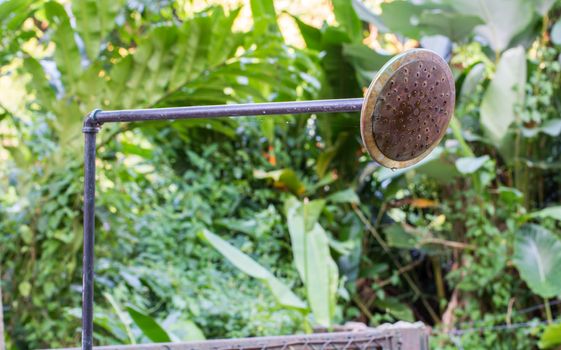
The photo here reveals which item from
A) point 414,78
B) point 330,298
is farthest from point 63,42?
point 414,78

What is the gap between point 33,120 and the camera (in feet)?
10.9

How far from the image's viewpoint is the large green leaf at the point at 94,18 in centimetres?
290

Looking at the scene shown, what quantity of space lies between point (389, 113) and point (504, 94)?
2509 millimetres

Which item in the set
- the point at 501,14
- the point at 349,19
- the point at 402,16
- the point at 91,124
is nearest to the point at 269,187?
the point at 349,19

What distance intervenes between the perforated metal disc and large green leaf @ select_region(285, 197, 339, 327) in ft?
5.85

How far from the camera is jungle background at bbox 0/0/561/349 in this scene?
2.92 meters

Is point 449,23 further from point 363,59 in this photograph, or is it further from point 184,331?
point 184,331

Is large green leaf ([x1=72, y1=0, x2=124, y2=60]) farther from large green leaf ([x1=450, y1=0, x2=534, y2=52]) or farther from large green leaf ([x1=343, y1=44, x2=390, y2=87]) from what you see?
large green leaf ([x1=450, y1=0, x2=534, y2=52])

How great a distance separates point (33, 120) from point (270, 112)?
2393mm

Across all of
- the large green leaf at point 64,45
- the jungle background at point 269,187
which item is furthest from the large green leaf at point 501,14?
the large green leaf at point 64,45

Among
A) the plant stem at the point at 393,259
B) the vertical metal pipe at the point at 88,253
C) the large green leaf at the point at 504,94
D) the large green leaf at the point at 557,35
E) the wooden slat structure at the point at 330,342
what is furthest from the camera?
the plant stem at the point at 393,259

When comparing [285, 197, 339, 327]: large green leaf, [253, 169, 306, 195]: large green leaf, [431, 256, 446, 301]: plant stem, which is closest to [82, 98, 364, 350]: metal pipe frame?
[285, 197, 339, 327]: large green leaf

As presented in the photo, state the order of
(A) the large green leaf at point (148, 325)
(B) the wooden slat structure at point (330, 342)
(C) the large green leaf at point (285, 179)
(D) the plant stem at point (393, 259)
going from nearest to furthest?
(B) the wooden slat structure at point (330, 342) < (A) the large green leaf at point (148, 325) < (C) the large green leaf at point (285, 179) < (D) the plant stem at point (393, 259)

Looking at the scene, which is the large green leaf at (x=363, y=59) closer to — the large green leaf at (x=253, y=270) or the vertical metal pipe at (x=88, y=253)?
the large green leaf at (x=253, y=270)
